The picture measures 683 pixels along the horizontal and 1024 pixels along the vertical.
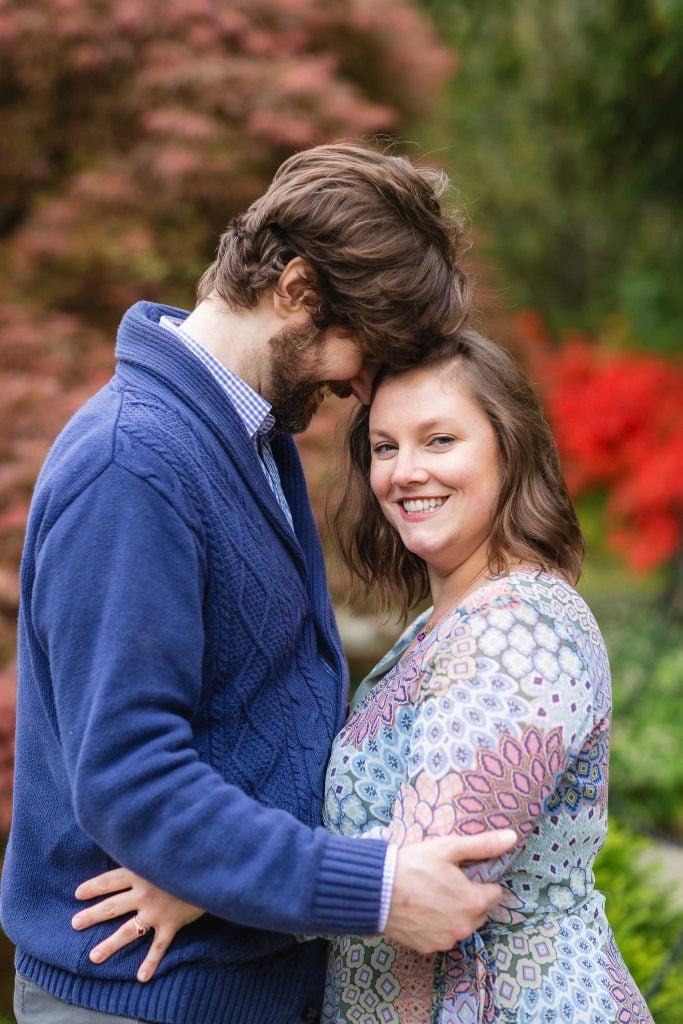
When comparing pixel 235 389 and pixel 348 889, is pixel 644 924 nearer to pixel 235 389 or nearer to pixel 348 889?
pixel 348 889

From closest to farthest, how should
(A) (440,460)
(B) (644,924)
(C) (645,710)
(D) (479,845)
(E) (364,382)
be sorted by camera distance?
(D) (479,845), (A) (440,460), (E) (364,382), (B) (644,924), (C) (645,710)

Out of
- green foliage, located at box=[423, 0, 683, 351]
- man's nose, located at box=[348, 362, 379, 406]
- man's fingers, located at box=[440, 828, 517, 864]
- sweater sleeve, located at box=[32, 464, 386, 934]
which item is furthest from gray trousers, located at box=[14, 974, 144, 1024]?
green foliage, located at box=[423, 0, 683, 351]

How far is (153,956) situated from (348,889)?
37 centimetres

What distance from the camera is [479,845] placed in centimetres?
155

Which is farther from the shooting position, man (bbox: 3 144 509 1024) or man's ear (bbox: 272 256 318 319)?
man's ear (bbox: 272 256 318 319)

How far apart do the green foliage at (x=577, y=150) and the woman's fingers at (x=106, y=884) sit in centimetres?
375

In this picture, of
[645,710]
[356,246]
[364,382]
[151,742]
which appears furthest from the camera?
[645,710]

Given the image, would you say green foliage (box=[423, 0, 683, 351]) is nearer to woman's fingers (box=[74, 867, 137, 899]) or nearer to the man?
the man

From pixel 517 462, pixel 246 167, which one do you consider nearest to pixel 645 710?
pixel 246 167

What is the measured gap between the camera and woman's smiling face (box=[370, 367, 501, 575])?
1938 millimetres

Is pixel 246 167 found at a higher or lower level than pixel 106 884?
higher

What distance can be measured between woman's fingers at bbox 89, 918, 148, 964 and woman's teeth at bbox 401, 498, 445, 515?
0.86 meters

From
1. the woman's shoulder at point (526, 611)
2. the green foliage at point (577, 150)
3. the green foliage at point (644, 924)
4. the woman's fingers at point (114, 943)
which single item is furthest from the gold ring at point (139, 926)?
the green foliage at point (577, 150)

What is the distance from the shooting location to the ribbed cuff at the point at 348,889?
148 centimetres
